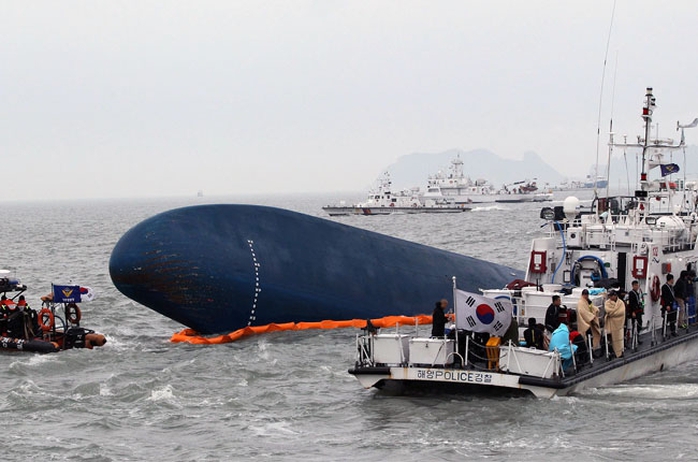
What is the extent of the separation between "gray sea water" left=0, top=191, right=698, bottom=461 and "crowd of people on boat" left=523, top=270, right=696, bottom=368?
97 centimetres

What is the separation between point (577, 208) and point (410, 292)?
8.21m

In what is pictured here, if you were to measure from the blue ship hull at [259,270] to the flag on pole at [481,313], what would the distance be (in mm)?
10497

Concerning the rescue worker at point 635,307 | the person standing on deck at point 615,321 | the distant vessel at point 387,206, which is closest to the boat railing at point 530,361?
the person standing on deck at point 615,321

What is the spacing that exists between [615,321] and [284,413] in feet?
23.3

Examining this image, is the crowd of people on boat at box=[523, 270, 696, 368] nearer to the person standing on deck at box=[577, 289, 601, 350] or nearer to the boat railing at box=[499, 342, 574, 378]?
the person standing on deck at box=[577, 289, 601, 350]

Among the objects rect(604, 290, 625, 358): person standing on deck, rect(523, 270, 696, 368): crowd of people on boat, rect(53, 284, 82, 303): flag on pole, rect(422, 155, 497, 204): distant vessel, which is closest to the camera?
rect(523, 270, 696, 368): crowd of people on boat

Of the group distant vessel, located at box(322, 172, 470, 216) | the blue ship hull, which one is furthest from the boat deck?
distant vessel, located at box(322, 172, 470, 216)

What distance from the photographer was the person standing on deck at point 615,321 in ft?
67.7

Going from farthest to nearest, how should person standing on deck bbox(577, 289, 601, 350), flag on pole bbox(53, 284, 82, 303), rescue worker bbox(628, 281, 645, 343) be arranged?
1. flag on pole bbox(53, 284, 82, 303)
2. rescue worker bbox(628, 281, 645, 343)
3. person standing on deck bbox(577, 289, 601, 350)

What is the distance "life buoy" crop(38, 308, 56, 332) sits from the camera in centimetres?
2675

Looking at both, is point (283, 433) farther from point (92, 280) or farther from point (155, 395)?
point (92, 280)

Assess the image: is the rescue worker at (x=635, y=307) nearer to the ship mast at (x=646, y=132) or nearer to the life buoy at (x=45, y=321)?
the ship mast at (x=646, y=132)

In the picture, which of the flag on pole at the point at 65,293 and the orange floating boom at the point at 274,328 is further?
the orange floating boom at the point at 274,328

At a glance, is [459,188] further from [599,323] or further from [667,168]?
[599,323]
